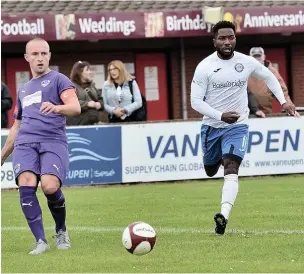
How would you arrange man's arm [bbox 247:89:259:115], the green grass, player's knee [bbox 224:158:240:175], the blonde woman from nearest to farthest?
the green grass → player's knee [bbox 224:158:240:175] → the blonde woman → man's arm [bbox 247:89:259:115]

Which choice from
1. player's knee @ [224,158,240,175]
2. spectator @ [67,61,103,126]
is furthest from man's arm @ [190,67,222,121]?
spectator @ [67,61,103,126]

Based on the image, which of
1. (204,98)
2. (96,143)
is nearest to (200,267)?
(204,98)

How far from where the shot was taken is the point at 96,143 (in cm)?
1909

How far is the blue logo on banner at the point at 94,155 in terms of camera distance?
1892cm

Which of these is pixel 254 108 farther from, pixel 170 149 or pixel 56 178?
pixel 56 178

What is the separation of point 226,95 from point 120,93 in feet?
23.1

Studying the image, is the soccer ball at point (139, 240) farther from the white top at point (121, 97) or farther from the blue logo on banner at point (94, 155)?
the blue logo on banner at point (94, 155)

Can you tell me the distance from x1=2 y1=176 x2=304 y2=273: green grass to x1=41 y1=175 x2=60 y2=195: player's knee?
56 cm

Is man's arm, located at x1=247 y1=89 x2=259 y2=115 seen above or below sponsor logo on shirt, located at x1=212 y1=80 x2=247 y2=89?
below

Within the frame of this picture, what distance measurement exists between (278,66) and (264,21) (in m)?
2.34

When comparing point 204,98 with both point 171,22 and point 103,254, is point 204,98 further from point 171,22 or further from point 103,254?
point 171,22

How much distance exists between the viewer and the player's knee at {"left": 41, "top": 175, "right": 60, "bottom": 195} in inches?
404

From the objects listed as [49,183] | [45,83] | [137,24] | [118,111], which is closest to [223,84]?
[45,83]

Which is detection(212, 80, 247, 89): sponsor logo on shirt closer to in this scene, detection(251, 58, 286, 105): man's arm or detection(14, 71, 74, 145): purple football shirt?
detection(251, 58, 286, 105): man's arm
